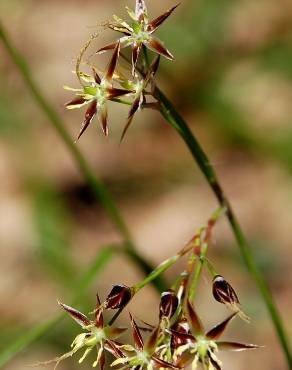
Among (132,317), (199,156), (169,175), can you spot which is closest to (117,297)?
(132,317)

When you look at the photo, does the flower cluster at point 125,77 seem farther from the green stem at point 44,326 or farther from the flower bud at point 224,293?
the green stem at point 44,326

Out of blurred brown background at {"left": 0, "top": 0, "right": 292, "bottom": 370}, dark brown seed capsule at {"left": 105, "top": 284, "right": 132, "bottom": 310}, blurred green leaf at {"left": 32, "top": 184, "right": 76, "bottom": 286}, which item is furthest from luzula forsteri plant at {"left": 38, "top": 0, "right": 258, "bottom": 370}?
blurred green leaf at {"left": 32, "top": 184, "right": 76, "bottom": 286}

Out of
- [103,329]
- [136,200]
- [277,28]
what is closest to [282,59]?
[277,28]

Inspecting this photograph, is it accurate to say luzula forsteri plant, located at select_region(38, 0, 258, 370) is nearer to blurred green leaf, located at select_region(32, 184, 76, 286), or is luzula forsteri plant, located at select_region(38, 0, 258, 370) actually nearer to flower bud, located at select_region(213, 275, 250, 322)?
flower bud, located at select_region(213, 275, 250, 322)

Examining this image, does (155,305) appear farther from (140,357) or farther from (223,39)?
(140,357)

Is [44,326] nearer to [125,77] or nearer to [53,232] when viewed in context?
[125,77]

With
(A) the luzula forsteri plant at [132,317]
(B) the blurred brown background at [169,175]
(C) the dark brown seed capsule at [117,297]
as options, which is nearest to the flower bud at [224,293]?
(A) the luzula forsteri plant at [132,317]
